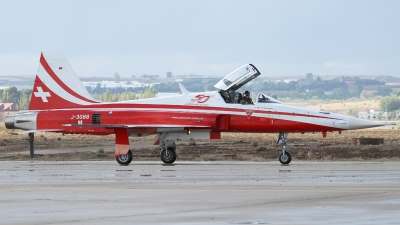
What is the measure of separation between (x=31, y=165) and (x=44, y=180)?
6.89m

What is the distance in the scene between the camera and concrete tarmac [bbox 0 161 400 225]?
12812 millimetres

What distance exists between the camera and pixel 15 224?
12203mm

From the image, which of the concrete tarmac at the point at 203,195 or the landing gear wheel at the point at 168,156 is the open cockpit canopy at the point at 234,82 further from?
the concrete tarmac at the point at 203,195

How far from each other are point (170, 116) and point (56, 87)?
4414 millimetres

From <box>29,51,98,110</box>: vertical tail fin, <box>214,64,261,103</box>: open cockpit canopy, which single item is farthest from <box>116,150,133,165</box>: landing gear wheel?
<box>214,64,261,103</box>: open cockpit canopy

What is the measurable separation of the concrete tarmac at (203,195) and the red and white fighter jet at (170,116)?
3761 millimetres

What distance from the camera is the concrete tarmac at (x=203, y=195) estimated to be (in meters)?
12.8

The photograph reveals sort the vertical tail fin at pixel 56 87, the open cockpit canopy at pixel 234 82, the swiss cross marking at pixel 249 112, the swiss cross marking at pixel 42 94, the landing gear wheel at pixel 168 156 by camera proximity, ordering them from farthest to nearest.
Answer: the swiss cross marking at pixel 42 94 < the vertical tail fin at pixel 56 87 < the open cockpit canopy at pixel 234 82 < the landing gear wheel at pixel 168 156 < the swiss cross marking at pixel 249 112

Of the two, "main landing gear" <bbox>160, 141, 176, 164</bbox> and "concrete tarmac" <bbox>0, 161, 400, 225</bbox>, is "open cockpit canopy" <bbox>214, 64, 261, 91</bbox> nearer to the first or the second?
"main landing gear" <bbox>160, 141, 176, 164</bbox>

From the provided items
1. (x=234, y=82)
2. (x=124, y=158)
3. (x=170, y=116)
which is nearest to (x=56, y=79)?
(x=124, y=158)

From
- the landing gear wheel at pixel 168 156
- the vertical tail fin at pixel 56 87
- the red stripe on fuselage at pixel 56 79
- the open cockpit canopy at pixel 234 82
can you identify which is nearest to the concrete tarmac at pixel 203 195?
the landing gear wheel at pixel 168 156

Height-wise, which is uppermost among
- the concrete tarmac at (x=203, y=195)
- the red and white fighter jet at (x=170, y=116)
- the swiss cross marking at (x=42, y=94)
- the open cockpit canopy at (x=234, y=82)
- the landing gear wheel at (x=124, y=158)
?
the open cockpit canopy at (x=234, y=82)

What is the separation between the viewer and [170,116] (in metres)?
28.1

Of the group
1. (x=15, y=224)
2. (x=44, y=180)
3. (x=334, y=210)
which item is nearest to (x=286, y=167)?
(x=44, y=180)
